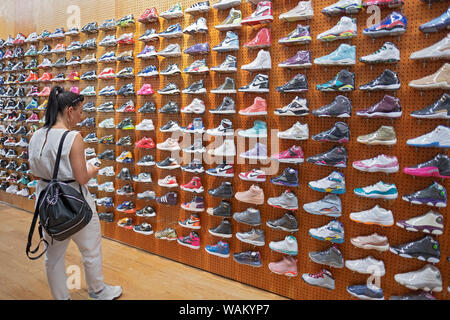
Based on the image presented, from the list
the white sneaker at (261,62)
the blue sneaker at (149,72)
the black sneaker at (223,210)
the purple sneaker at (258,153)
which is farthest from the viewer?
the blue sneaker at (149,72)

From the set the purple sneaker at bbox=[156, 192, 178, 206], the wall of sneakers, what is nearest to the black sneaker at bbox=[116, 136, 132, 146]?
the wall of sneakers

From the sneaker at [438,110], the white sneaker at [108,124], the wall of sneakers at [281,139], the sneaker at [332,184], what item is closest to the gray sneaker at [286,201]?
the wall of sneakers at [281,139]

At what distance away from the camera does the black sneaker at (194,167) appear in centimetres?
358

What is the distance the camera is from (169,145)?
383 centimetres

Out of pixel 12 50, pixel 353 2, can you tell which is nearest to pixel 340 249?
pixel 353 2

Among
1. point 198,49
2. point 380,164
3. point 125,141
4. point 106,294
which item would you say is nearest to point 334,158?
point 380,164

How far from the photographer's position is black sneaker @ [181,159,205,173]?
358 centimetres

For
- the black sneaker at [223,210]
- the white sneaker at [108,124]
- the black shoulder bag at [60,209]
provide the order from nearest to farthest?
the black shoulder bag at [60,209], the black sneaker at [223,210], the white sneaker at [108,124]

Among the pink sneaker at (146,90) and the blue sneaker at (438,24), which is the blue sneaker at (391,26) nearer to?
the blue sneaker at (438,24)

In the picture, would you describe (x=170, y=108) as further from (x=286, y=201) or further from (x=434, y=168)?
(x=434, y=168)

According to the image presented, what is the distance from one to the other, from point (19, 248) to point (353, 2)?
4.97m

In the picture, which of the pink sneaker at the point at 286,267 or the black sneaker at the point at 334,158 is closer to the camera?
the black sneaker at the point at 334,158

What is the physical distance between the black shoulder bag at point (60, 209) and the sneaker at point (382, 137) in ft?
7.63
